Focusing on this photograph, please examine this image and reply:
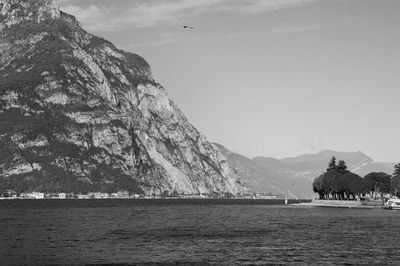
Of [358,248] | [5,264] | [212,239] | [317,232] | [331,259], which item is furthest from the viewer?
[317,232]

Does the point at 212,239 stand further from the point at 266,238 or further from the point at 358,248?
the point at 358,248

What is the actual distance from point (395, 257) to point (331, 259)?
1066cm

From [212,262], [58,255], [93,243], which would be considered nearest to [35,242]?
[93,243]

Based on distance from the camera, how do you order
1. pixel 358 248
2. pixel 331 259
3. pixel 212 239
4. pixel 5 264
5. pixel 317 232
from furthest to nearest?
1. pixel 317 232
2. pixel 212 239
3. pixel 358 248
4. pixel 331 259
5. pixel 5 264

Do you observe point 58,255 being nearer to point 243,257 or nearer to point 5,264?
point 5,264

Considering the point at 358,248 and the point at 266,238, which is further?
the point at 266,238

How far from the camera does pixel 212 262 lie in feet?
317

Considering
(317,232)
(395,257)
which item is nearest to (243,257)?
(395,257)

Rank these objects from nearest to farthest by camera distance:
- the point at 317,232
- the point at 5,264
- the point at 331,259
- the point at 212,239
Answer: the point at 5,264
the point at 331,259
the point at 212,239
the point at 317,232

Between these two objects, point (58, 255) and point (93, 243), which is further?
point (93, 243)

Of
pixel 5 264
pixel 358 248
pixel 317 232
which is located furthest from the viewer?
pixel 317 232

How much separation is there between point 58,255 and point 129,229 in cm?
6022

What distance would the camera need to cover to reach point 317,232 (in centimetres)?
15575

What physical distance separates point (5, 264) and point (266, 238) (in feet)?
202
